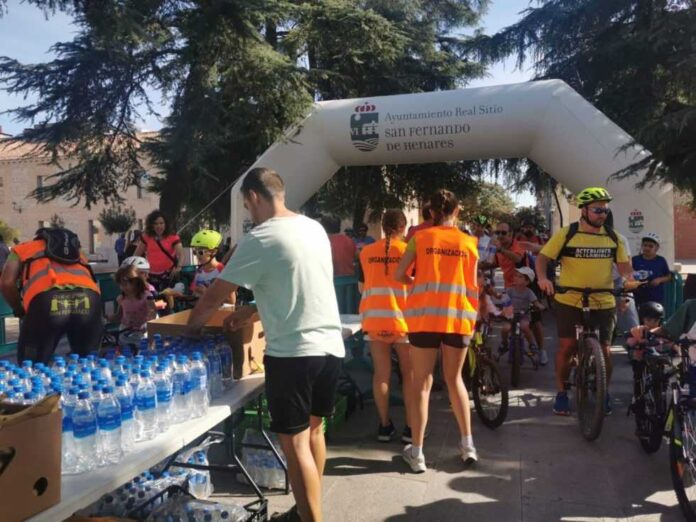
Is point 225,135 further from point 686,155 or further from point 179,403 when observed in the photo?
point 179,403

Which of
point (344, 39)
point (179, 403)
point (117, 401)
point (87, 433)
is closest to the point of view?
point (87, 433)

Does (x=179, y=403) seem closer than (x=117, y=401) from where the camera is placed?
No

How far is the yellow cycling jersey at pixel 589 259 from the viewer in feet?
14.1

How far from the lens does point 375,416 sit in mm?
4852

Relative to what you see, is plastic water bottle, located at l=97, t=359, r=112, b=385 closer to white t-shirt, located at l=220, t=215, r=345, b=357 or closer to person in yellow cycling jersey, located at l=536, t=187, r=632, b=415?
white t-shirt, located at l=220, t=215, r=345, b=357

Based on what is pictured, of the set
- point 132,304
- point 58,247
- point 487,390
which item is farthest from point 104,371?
point 487,390

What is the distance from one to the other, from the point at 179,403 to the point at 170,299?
3.01 meters

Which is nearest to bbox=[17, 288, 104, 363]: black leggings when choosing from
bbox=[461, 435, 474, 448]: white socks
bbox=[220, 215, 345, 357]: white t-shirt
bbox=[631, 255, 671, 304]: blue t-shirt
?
bbox=[220, 215, 345, 357]: white t-shirt

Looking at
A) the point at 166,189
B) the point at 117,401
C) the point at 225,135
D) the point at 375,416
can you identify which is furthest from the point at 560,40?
the point at 117,401

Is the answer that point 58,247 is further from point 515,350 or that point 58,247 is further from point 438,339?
point 515,350

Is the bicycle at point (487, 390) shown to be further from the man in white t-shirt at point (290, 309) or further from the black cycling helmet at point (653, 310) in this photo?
the man in white t-shirt at point (290, 309)

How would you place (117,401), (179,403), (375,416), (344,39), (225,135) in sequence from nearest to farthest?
(117,401), (179,403), (375,416), (225,135), (344,39)

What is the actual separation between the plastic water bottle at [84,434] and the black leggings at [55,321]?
1746 millimetres

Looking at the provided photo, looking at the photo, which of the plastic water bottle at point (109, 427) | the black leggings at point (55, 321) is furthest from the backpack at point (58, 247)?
the plastic water bottle at point (109, 427)
